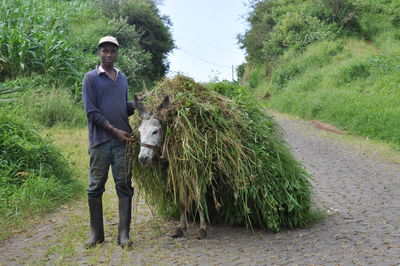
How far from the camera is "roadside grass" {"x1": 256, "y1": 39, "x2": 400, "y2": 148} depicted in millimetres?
15359

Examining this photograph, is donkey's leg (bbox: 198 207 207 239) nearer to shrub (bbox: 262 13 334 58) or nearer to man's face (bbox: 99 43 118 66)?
man's face (bbox: 99 43 118 66)

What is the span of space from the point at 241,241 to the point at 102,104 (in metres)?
2.38

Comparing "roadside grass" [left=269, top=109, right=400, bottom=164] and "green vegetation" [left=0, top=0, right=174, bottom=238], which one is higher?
"green vegetation" [left=0, top=0, right=174, bottom=238]

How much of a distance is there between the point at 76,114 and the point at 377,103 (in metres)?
9.61

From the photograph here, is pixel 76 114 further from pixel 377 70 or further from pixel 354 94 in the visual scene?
pixel 377 70

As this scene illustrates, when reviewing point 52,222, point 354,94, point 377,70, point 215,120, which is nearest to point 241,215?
point 215,120

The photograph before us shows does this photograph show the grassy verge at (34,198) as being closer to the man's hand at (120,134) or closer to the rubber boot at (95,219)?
the rubber boot at (95,219)

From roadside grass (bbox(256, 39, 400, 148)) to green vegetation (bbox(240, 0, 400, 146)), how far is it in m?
0.03

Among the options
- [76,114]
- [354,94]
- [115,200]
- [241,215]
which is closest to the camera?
[241,215]

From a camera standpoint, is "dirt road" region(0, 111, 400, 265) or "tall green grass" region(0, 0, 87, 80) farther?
"tall green grass" region(0, 0, 87, 80)

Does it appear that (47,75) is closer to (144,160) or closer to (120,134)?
(120,134)

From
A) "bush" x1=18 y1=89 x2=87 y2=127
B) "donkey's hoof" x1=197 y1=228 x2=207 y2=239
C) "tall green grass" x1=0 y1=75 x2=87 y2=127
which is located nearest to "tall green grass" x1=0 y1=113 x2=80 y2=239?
"donkey's hoof" x1=197 y1=228 x2=207 y2=239

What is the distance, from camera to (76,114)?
14.9 meters

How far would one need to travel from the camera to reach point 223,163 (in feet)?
19.6
